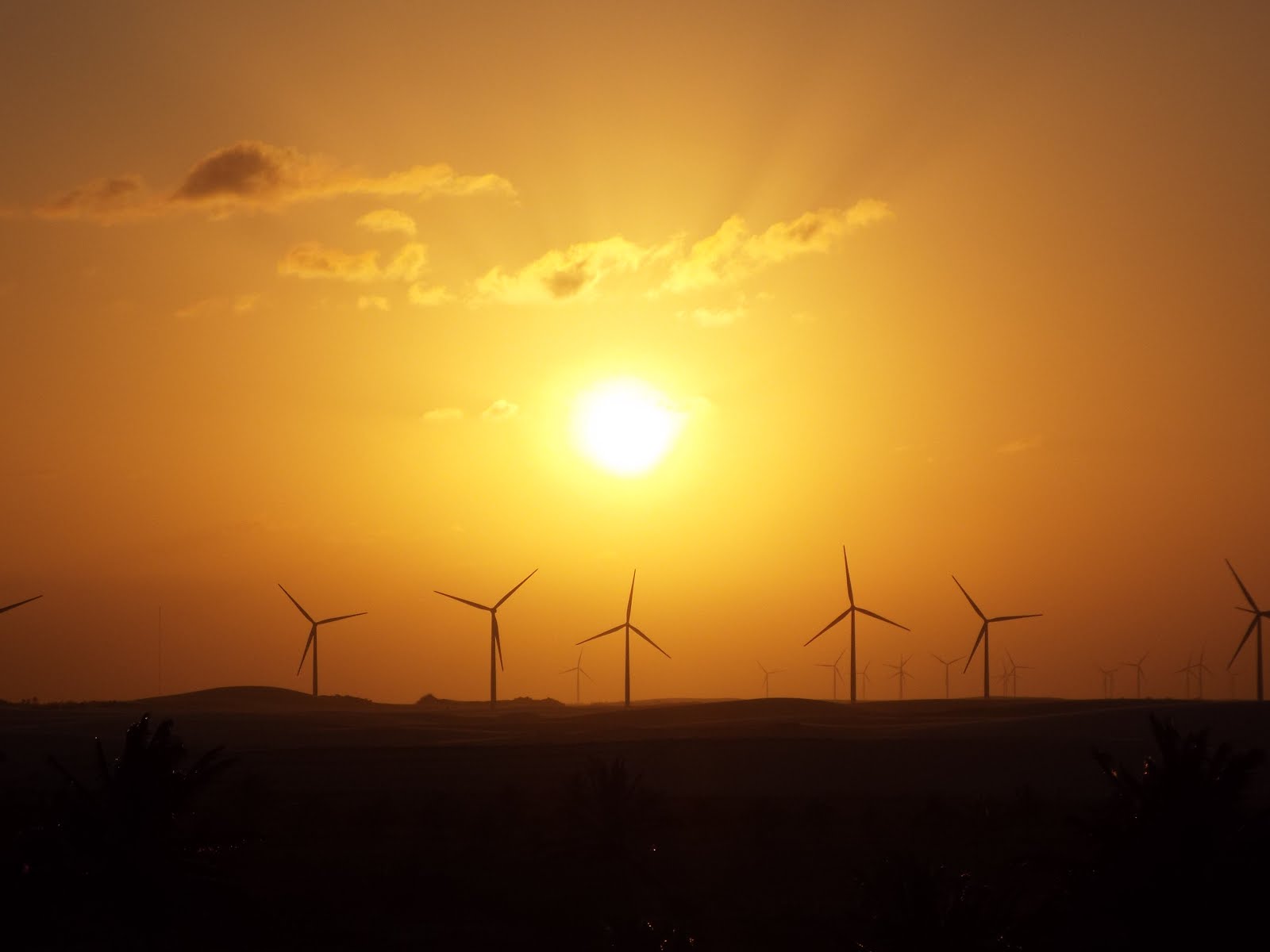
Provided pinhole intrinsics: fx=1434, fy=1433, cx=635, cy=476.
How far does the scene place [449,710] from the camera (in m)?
190

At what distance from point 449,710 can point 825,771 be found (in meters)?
113

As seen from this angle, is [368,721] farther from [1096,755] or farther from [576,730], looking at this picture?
[1096,755]

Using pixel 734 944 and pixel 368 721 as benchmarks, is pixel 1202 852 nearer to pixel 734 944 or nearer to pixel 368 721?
pixel 734 944

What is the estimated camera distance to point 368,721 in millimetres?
147375

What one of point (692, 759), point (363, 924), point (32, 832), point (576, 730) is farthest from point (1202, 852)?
point (576, 730)

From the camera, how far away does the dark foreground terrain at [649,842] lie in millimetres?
33438

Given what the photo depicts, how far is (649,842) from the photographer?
57.4m

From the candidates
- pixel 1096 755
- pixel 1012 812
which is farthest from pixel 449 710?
pixel 1096 755

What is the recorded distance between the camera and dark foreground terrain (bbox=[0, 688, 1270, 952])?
33.4 metres

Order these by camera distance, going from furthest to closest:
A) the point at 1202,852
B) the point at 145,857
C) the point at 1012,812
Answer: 1. the point at 1012,812
2. the point at 145,857
3. the point at 1202,852

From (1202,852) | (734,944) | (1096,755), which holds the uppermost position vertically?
(1096,755)

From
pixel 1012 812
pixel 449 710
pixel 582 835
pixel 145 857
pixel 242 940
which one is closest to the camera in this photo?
pixel 145 857

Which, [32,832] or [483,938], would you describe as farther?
[483,938]

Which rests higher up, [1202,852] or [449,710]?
[449,710]
